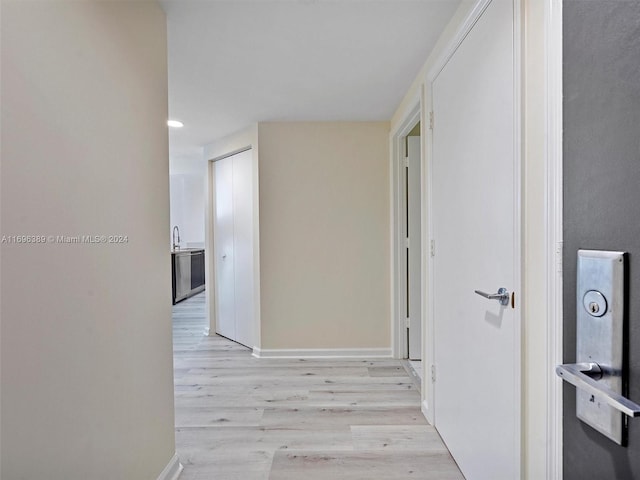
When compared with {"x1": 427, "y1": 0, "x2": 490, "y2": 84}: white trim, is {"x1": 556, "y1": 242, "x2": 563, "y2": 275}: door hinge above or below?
below

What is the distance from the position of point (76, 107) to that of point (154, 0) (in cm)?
81

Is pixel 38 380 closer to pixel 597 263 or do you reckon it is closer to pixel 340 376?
pixel 597 263

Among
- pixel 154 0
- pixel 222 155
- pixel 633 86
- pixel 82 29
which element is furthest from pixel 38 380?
pixel 222 155

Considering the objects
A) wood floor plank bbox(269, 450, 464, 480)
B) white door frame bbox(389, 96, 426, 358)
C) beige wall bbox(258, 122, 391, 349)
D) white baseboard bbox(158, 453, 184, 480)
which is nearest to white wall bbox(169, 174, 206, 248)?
beige wall bbox(258, 122, 391, 349)

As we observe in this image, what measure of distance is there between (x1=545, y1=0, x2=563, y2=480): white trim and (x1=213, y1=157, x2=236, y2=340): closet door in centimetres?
319

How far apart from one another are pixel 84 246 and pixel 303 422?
5.56 ft

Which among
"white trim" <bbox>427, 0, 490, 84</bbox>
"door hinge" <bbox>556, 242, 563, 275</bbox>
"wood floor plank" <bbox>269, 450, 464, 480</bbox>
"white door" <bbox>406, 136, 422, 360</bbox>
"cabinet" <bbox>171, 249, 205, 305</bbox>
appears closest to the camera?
"door hinge" <bbox>556, 242, 563, 275</bbox>

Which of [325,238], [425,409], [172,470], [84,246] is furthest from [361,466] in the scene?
[325,238]

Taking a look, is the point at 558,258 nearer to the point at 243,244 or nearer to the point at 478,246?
the point at 478,246

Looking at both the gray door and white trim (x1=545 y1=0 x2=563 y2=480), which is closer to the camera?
the gray door

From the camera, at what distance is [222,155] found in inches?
144

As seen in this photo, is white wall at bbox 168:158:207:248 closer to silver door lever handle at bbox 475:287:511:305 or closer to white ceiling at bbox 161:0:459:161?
white ceiling at bbox 161:0:459:161

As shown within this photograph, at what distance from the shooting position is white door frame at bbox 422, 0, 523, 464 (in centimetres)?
108

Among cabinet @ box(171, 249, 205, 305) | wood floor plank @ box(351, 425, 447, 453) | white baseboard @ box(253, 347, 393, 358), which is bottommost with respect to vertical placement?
wood floor plank @ box(351, 425, 447, 453)
